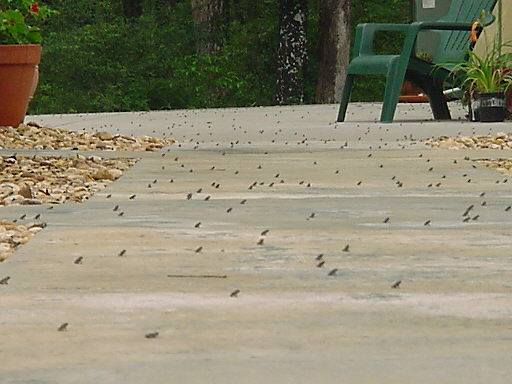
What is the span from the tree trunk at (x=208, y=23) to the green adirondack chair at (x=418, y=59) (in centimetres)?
1127

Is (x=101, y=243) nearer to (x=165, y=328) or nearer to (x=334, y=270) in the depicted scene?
(x=334, y=270)

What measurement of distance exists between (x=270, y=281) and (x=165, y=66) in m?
22.4

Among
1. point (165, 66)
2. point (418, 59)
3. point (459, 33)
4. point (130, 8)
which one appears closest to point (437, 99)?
point (418, 59)

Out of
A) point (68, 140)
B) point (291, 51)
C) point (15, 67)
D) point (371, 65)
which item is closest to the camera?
point (68, 140)

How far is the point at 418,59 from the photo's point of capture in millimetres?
14242

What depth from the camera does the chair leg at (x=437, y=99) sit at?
47.9 feet

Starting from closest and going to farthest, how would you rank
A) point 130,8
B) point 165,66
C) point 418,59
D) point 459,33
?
point 418,59
point 459,33
point 165,66
point 130,8

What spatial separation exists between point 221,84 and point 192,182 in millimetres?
17234

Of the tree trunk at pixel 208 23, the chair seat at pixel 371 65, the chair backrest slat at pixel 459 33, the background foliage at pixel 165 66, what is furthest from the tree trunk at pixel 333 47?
the chair seat at pixel 371 65

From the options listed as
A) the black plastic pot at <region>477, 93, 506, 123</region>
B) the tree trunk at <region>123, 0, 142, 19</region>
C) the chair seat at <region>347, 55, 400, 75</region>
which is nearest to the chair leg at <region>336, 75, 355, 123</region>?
the chair seat at <region>347, 55, 400, 75</region>

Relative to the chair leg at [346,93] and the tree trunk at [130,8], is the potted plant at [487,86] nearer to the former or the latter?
the chair leg at [346,93]

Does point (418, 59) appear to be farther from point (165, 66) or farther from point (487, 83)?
point (165, 66)

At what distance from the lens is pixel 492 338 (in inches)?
145

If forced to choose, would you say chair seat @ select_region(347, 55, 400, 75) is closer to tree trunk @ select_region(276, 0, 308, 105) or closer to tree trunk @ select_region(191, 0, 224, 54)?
tree trunk @ select_region(276, 0, 308, 105)
